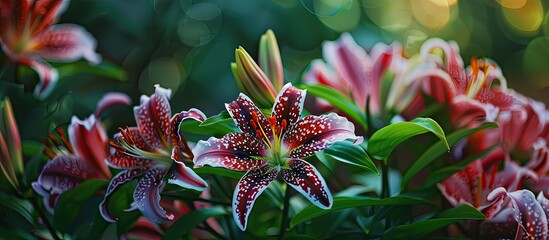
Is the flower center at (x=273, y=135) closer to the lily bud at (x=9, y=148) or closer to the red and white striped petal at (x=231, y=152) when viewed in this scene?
the red and white striped petal at (x=231, y=152)

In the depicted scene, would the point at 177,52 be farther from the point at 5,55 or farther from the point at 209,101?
→ the point at 5,55

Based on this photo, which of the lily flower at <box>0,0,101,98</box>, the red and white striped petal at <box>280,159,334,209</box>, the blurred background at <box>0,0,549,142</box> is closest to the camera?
the red and white striped petal at <box>280,159,334,209</box>

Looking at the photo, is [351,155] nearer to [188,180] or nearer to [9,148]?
[188,180]

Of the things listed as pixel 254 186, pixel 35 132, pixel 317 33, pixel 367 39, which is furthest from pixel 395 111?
pixel 317 33

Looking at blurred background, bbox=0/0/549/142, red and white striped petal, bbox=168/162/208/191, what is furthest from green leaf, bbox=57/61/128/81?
red and white striped petal, bbox=168/162/208/191

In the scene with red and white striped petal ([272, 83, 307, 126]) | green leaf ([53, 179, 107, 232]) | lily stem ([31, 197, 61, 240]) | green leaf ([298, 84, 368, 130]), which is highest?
red and white striped petal ([272, 83, 307, 126])

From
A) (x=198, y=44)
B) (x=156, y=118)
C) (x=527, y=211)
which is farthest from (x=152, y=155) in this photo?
(x=198, y=44)

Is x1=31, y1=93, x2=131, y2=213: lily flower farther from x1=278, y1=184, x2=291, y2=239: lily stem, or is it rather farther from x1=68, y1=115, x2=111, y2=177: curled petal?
x1=278, y1=184, x2=291, y2=239: lily stem
